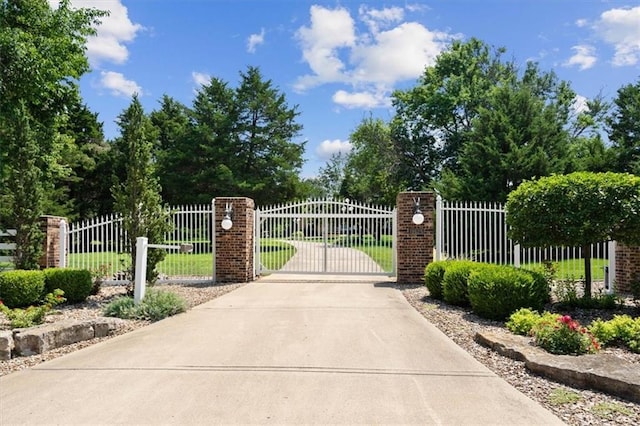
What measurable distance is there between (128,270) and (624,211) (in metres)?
8.95

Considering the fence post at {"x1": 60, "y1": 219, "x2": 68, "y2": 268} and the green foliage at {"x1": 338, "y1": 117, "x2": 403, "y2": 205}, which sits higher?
the green foliage at {"x1": 338, "y1": 117, "x2": 403, "y2": 205}

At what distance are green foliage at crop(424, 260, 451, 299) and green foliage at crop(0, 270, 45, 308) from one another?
7.24 metres

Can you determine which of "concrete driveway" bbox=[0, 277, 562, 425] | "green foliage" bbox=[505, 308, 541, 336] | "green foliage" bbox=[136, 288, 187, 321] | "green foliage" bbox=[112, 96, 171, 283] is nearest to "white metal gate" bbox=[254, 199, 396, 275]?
"green foliage" bbox=[112, 96, 171, 283]

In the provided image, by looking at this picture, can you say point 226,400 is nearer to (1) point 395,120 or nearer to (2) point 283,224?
(2) point 283,224

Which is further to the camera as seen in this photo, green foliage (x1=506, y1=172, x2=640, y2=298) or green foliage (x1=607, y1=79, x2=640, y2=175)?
green foliage (x1=607, y1=79, x2=640, y2=175)

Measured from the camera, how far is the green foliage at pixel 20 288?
8.41 meters

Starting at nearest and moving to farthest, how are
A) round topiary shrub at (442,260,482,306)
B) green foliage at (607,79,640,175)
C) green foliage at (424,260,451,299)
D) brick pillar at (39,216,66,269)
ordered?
round topiary shrub at (442,260,482,306), green foliage at (424,260,451,299), brick pillar at (39,216,66,269), green foliage at (607,79,640,175)

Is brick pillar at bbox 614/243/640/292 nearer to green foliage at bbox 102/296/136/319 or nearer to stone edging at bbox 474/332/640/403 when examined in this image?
stone edging at bbox 474/332/640/403

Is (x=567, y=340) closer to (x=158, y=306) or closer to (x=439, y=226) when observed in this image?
(x=158, y=306)

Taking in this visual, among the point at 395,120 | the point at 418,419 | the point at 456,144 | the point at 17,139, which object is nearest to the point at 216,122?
the point at 395,120

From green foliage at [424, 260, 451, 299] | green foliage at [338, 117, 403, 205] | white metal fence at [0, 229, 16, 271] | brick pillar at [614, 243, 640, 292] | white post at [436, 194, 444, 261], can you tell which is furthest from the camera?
green foliage at [338, 117, 403, 205]

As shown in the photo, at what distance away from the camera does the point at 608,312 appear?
711cm

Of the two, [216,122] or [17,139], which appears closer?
[17,139]

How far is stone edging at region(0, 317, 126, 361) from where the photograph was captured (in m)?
5.31
